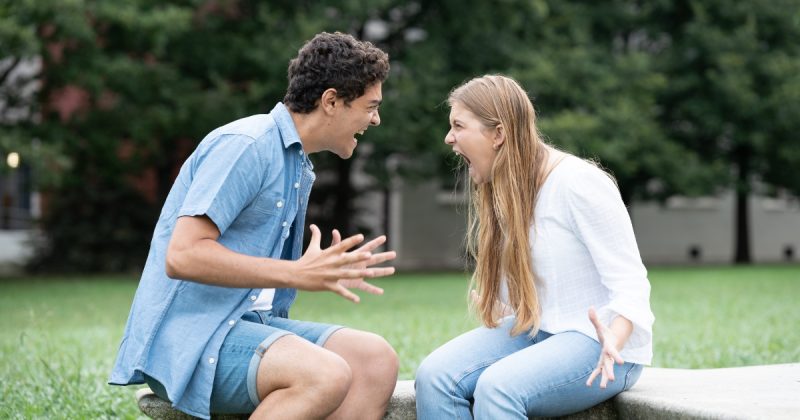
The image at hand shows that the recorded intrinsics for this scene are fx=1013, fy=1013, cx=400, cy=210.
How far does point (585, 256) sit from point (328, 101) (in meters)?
1.12

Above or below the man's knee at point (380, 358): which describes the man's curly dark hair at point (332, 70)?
above

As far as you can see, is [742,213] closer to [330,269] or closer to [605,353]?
[605,353]

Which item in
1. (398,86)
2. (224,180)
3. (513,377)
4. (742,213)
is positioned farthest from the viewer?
(742,213)

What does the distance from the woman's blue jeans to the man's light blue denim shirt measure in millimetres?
810

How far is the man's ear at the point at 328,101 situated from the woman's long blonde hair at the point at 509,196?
1.82 feet

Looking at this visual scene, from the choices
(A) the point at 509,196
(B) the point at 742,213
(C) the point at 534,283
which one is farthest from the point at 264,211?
(B) the point at 742,213

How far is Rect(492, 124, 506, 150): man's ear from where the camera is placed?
3.88m

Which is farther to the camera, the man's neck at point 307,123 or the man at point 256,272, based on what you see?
the man's neck at point 307,123

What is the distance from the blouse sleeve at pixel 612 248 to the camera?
11.9 feet

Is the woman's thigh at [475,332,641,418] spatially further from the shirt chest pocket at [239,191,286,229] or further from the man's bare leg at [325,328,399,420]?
the shirt chest pocket at [239,191,286,229]

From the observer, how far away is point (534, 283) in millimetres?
3873

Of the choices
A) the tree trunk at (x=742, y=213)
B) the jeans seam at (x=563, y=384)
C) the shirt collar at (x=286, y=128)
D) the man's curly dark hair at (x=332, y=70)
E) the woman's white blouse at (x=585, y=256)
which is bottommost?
the tree trunk at (x=742, y=213)

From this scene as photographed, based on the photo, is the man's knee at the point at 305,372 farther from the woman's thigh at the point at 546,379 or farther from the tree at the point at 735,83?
the tree at the point at 735,83

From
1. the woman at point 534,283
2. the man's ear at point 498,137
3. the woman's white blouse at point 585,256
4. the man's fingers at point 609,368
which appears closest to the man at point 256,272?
the woman at point 534,283
